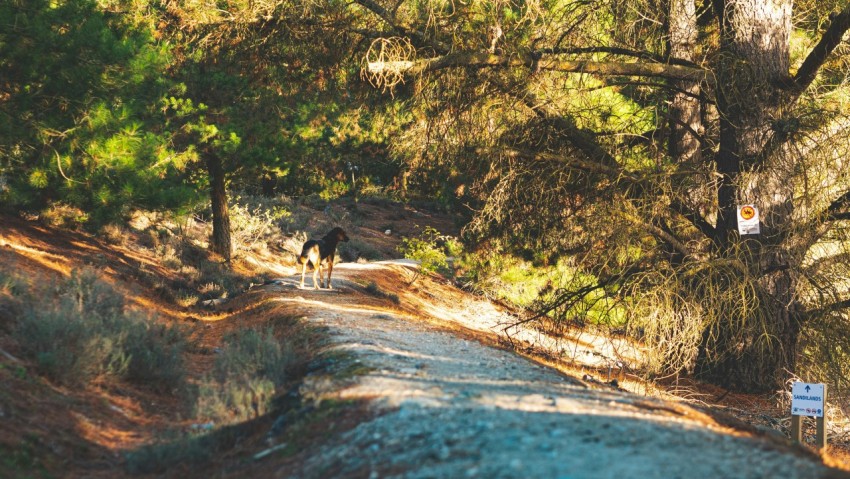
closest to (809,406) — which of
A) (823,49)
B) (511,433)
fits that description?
(511,433)

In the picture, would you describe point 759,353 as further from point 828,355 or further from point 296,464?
point 296,464

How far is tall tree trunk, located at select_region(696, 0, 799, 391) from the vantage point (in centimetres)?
1342

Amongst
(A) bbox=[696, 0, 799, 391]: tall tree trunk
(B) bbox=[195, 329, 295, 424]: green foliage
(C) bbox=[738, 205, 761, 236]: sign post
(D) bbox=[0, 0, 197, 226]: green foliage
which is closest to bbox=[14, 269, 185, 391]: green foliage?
(B) bbox=[195, 329, 295, 424]: green foliage

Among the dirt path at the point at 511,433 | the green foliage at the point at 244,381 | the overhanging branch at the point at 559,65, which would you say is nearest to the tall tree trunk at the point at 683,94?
the overhanging branch at the point at 559,65

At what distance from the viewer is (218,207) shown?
24859 mm

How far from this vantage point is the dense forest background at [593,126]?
43.1 feet

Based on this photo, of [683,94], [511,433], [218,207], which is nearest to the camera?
[511,433]

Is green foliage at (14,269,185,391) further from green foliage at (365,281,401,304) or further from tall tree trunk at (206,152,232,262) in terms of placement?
tall tree trunk at (206,152,232,262)

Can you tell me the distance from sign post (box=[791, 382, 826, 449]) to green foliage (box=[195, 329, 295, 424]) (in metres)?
6.16

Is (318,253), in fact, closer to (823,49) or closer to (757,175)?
(757,175)

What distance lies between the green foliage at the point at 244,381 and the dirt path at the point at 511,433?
0.48m

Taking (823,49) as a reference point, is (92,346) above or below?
below

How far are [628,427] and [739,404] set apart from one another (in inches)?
324

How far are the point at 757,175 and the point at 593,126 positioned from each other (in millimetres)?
3135
